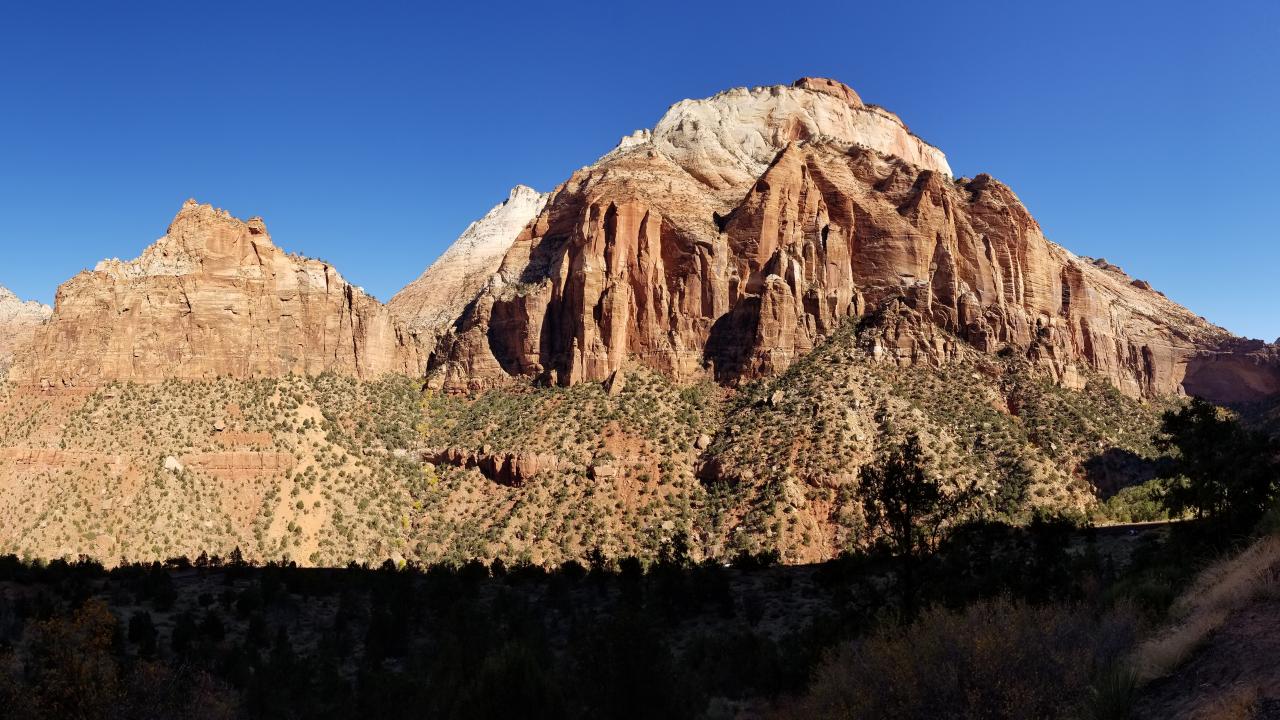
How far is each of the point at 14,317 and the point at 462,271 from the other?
96462 mm

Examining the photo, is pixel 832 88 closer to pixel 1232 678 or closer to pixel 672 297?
pixel 672 297

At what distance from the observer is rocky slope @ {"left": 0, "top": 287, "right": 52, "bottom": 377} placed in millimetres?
130000

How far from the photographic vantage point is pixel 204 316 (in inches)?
2480

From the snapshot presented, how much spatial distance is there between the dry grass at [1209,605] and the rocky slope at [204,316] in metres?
65.9

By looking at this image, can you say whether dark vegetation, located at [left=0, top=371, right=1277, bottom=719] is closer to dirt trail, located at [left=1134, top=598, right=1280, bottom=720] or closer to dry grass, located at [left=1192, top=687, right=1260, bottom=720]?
dirt trail, located at [left=1134, top=598, right=1280, bottom=720]

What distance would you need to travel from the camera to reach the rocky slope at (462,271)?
101738 millimetres

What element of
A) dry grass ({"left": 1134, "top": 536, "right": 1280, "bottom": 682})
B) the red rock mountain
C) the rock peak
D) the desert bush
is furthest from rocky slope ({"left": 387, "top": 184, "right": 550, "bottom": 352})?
dry grass ({"left": 1134, "top": 536, "right": 1280, "bottom": 682})

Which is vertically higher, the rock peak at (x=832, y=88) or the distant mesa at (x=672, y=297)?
the rock peak at (x=832, y=88)

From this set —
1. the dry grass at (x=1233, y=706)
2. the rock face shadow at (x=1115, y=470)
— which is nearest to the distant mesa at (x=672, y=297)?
the rock face shadow at (x=1115, y=470)

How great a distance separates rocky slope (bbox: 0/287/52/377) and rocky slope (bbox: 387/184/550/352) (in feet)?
225

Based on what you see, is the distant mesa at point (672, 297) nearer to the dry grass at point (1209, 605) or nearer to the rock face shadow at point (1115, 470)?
the rock face shadow at point (1115, 470)

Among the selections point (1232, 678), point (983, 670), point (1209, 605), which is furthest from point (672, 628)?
point (1232, 678)

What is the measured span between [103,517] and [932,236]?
69.1 metres

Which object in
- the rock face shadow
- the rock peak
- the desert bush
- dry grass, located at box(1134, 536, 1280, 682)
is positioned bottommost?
the desert bush
